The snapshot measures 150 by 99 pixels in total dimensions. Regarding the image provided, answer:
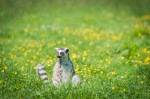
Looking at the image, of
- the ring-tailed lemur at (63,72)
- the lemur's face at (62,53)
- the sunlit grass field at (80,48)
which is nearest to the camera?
the sunlit grass field at (80,48)

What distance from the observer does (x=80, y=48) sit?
36.0 feet

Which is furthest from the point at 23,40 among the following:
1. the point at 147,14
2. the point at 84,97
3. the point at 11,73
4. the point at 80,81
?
the point at 147,14

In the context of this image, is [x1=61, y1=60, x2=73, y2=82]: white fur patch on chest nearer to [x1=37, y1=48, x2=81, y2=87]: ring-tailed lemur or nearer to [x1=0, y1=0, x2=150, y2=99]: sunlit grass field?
[x1=37, y1=48, x2=81, y2=87]: ring-tailed lemur

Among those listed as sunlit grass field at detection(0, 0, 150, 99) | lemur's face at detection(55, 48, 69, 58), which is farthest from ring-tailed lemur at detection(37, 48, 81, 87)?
sunlit grass field at detection(0, 0, 150, 99)

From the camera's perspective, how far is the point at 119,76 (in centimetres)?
754

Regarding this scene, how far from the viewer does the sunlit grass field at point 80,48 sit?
644 centimetres

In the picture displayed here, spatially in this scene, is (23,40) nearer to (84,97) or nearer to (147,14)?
(84,97)

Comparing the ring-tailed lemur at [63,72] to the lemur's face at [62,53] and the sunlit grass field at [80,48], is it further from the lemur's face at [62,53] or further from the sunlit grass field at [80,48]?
the sunlit grass field at [80,48]

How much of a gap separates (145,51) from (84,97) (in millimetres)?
4375

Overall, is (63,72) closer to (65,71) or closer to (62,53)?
(65,71)

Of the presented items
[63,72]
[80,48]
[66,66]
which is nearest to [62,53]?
[66,66]

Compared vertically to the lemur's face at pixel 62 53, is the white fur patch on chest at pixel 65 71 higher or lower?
lower

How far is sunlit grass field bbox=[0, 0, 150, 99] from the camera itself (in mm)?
6441

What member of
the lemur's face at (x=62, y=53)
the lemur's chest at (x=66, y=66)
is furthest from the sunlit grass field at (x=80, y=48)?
the lemur's face at (x=62, y=53)
